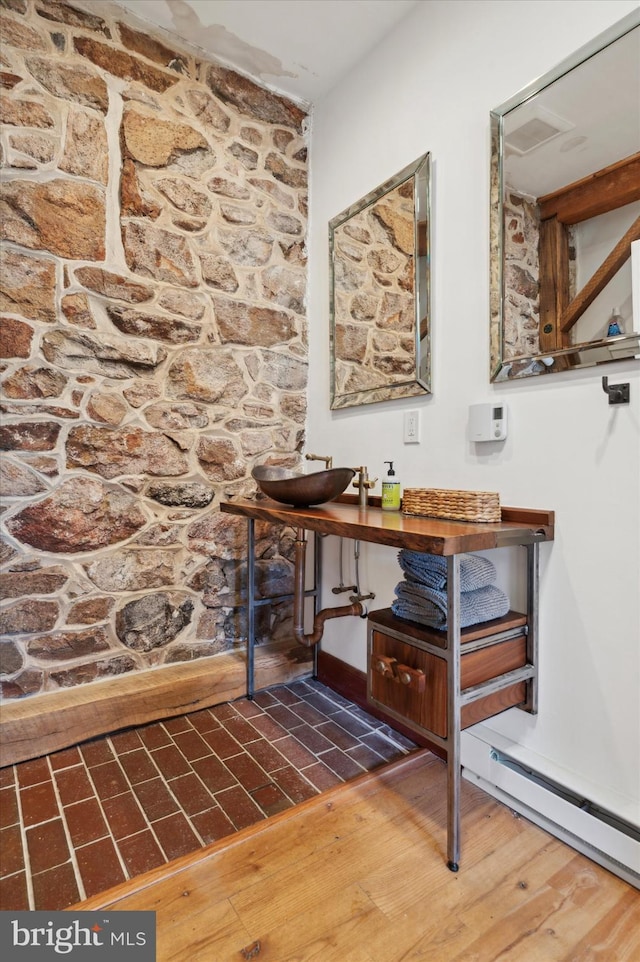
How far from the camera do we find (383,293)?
188cm

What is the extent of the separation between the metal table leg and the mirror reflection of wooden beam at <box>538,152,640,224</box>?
96 centimetres

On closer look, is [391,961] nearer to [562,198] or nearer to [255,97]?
[562,198]

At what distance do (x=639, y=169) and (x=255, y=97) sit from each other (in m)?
1.80

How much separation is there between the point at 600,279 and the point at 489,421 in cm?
46

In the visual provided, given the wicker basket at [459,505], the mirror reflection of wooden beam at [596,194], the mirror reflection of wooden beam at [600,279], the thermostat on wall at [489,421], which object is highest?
the mirror reflection of wooden beam at [596,194]

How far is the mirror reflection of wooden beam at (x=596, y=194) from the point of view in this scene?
1.14 meters

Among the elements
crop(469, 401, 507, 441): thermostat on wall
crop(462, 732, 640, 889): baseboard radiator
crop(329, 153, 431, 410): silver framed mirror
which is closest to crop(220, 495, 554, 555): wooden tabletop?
crop(469, 401, 507, 441): thermostat on wall

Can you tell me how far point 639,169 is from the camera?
111cm

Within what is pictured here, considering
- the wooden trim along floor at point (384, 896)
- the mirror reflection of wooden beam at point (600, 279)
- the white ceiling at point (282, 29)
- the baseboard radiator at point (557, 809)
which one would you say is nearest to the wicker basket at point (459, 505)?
the mirror reflection of wooden beam at point (600, 279)

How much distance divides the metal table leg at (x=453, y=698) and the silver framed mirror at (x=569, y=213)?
0.66 m

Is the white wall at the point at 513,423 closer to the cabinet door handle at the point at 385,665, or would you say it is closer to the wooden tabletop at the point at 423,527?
the wooden tabletop at the point at 423,527

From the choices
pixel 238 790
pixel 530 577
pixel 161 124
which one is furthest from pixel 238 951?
pixel 161 124

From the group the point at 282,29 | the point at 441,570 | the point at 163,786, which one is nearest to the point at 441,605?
the point at 441,570

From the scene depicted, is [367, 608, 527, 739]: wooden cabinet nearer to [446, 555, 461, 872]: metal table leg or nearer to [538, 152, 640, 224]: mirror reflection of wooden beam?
[446, 555, 461, 872]: metal table leg
